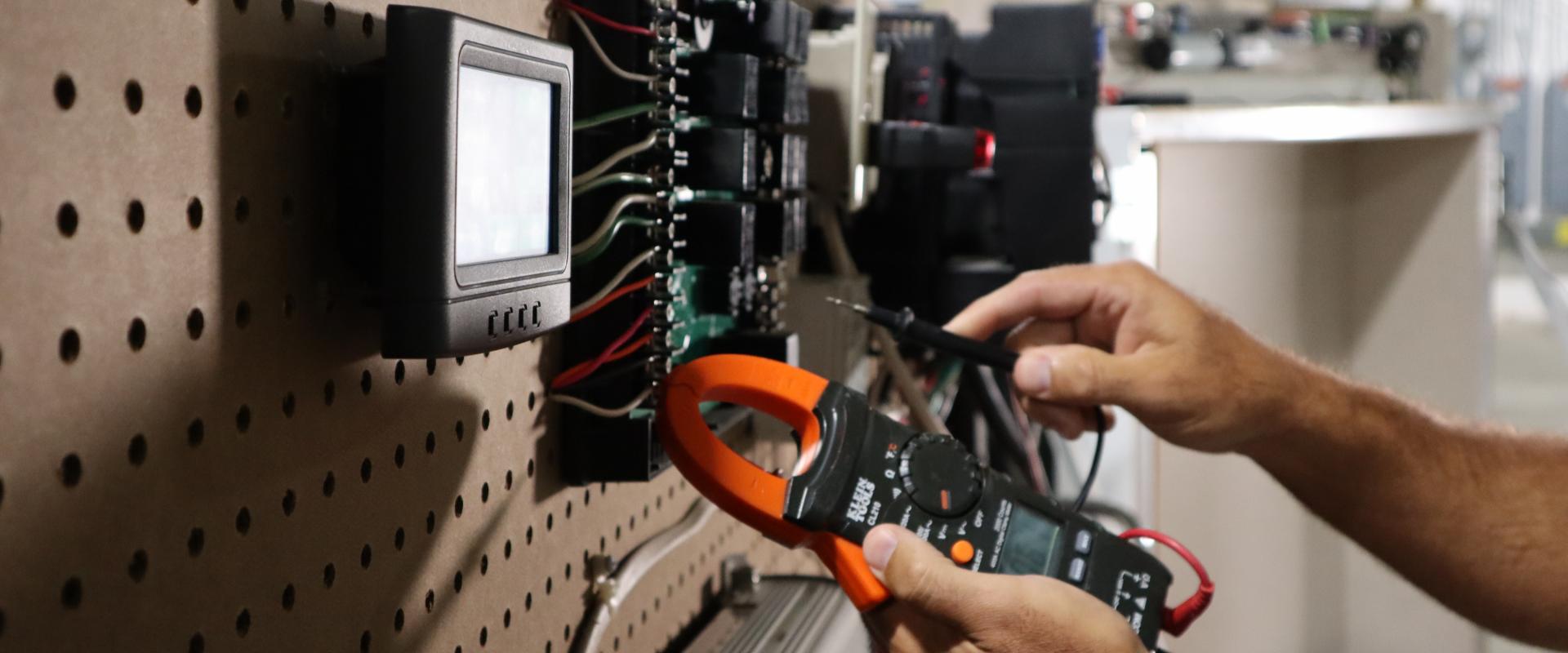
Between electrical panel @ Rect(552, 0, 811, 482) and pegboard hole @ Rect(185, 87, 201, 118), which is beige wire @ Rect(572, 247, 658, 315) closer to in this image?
electrical panel @ Rect(552, 0, 811, 482)

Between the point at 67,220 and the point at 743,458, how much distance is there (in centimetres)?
37

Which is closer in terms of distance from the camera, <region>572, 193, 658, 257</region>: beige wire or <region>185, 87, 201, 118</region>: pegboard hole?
<region>185, 87, 201, 118</region>: pegboard hole

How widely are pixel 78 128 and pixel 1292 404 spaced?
84 cm

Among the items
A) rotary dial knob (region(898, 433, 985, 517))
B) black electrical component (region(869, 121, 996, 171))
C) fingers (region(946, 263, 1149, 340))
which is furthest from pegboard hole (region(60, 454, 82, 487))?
black electrical component (region(869, 121, 996, 171))

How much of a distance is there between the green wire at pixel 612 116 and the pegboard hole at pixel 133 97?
295 mm

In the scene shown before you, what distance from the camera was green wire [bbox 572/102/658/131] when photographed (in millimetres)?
637

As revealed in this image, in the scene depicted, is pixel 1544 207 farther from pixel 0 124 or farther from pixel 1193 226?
Answer: pixel 0 124

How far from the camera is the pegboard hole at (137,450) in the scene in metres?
0.35

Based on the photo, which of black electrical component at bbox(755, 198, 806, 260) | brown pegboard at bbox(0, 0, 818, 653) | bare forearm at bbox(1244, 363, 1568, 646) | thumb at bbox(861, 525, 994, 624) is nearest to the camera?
brown pegboard at bbox(0, 0, 818, 653)

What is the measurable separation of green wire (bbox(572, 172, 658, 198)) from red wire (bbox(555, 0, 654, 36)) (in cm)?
8

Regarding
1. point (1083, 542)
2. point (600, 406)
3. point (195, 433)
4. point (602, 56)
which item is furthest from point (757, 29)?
point (195, 433)

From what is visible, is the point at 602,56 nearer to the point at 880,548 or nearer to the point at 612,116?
the point at 612,116

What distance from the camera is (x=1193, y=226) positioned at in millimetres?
1905

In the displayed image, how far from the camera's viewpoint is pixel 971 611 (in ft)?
2.00
